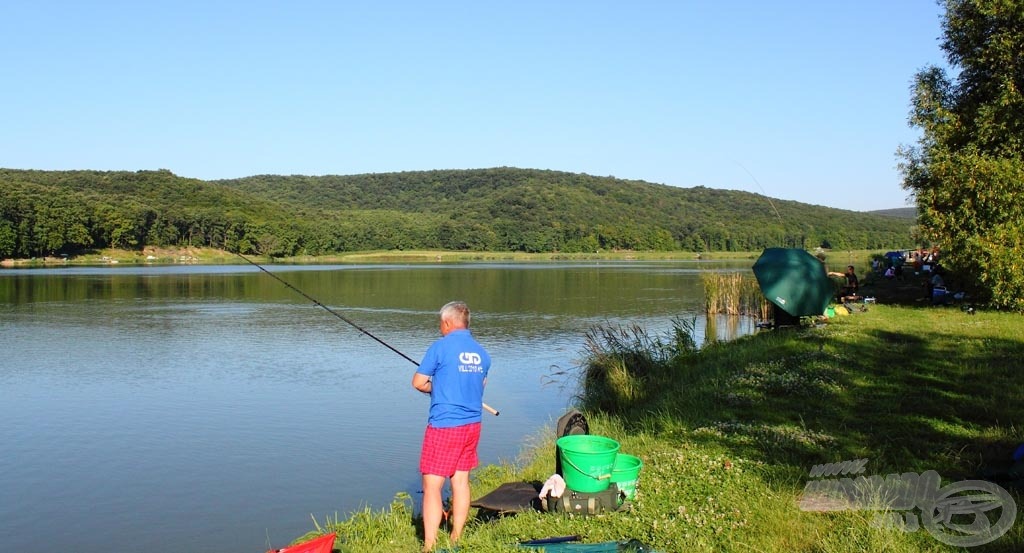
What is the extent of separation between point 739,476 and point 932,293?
16809mm

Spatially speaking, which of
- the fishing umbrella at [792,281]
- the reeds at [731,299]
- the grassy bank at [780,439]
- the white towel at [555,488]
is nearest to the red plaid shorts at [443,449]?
the grassy bank at [780,439]

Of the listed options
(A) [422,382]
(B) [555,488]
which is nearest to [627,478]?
(B) [555,488]

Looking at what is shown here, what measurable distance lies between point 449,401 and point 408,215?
482 ft

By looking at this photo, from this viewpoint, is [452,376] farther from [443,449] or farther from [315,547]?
[315,547]

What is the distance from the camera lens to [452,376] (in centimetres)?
556

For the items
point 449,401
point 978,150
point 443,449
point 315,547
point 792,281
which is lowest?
point 315,547

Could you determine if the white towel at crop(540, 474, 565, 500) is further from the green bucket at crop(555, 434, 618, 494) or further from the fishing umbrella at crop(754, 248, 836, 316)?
the fishing umbrella at crop(754, 248, 836, 316)

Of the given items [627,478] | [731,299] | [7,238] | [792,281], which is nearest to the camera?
[627,478]

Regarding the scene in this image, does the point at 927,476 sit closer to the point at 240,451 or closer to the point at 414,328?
the point at 240,451

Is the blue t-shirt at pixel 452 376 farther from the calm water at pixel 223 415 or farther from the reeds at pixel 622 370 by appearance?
the reeds at pixel 622 370

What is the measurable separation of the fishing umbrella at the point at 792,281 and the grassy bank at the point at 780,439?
2529 millimetres

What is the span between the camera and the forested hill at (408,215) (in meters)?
93.2

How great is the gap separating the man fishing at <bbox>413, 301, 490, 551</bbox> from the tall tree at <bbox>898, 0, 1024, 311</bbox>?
576 inches

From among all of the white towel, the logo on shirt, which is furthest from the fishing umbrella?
the logo on shirt
